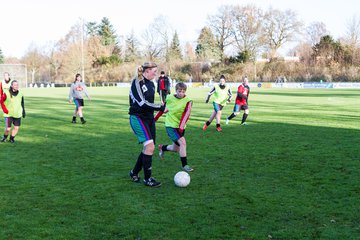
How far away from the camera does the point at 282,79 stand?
69188mm

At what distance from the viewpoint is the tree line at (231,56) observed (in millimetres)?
68938

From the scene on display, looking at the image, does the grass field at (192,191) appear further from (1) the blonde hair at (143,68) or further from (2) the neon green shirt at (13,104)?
(1) the blonde hair at (143,68)

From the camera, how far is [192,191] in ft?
22.6

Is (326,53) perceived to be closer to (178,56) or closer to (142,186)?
(178,56)

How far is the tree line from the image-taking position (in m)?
68.9

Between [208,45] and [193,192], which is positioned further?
[208,45]

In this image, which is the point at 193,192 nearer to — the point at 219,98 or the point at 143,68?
the point at 143,68

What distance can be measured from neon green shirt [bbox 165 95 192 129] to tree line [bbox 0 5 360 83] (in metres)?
58.5

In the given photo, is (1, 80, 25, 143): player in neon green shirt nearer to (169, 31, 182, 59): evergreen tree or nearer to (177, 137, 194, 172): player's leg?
(177, 137, 194, 172): player's leg

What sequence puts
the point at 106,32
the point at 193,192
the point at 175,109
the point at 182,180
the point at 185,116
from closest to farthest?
the point at 193,192 → the point at 182,180 → the point at 185,116 → the point at 175,109 → the point at 106,32

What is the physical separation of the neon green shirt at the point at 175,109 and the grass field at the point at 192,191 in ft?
3.08

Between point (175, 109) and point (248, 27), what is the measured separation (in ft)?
232

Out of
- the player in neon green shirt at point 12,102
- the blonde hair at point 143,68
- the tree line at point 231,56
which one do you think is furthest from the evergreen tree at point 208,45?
the blonde hair at point 143,68

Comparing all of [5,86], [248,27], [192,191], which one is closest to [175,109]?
[192,191]
